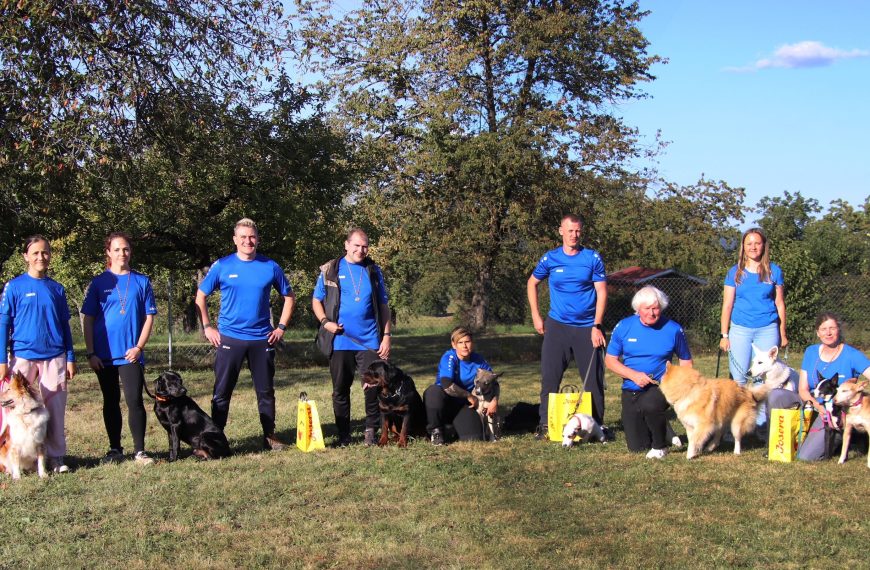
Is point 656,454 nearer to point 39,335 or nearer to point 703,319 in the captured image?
point 39,335

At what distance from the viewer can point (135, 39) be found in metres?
9.71

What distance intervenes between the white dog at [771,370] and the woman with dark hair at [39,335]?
5.40 meters

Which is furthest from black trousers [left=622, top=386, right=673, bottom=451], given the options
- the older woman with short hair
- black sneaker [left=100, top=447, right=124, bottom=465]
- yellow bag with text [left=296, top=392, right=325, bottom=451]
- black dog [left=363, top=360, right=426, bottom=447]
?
black sneaker [left=100, top=447, right=124, bottom=465]

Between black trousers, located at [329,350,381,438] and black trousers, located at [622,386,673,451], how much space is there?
6.56 ft

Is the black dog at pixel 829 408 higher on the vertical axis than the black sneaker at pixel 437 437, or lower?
higher

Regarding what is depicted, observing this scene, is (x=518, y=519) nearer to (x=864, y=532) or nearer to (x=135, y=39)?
(x=864, y=532)

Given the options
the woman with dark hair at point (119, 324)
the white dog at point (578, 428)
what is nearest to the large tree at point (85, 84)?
the woman with dark hair at point (119, 324)

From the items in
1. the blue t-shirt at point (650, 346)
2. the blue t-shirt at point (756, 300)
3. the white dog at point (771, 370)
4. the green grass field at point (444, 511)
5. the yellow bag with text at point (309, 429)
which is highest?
the blue t-shirt at point (756, 300)

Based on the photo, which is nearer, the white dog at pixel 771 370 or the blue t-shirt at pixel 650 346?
the blue t-shirt at pixel 650 346

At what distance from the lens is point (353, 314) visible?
6.58 meters

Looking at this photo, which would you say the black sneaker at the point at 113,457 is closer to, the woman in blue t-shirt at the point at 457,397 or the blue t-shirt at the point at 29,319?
the blue t-shirt at the point at 29,319

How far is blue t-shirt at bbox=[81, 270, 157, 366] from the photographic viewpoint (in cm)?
608

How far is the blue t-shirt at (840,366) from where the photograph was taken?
609cm

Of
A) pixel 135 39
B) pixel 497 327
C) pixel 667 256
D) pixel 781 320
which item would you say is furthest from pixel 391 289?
pixel 781 320
